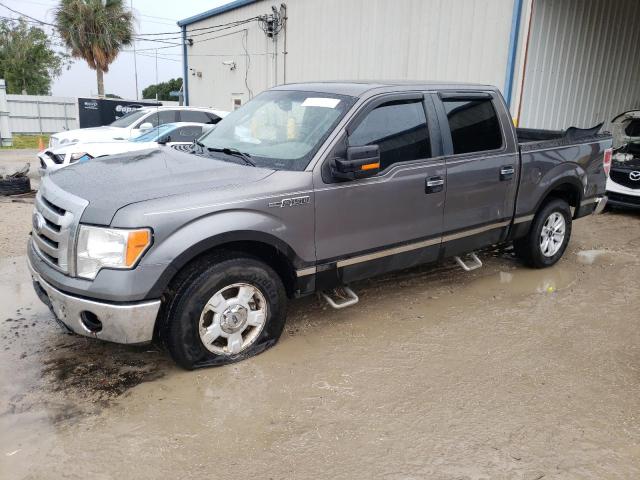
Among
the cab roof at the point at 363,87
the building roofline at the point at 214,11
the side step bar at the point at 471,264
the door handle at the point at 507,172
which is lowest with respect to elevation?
the side step bar at the point at 471,264

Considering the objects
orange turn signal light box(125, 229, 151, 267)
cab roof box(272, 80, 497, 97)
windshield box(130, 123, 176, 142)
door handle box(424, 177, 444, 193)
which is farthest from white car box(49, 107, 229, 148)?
orange turn signal light box(125, 229, 151, 267)

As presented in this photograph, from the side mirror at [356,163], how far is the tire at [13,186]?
318 inches

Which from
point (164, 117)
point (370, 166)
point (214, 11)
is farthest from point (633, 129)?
point (214, 11)

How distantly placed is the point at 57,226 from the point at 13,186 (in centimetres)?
738

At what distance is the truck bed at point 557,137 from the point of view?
534cm

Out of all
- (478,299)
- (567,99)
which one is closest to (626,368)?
(478,299)

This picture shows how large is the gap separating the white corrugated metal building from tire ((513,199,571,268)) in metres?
4.26

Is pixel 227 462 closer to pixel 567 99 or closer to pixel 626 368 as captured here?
pixel 626 368

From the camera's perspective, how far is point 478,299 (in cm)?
507

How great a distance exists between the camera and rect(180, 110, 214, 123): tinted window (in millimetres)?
13352

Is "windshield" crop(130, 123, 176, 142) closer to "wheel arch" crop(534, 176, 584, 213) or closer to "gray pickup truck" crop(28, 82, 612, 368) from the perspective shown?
"gray pickup truck" crop(28, 82, 612, 368)

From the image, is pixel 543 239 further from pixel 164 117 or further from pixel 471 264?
pixel 164 117

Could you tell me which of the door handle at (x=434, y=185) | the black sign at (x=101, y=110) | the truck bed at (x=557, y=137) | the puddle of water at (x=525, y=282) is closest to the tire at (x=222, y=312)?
the door handle at (x=434, y=185)

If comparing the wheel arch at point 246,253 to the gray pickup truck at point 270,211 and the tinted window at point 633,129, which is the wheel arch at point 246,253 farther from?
the tinted window at point 633,129
